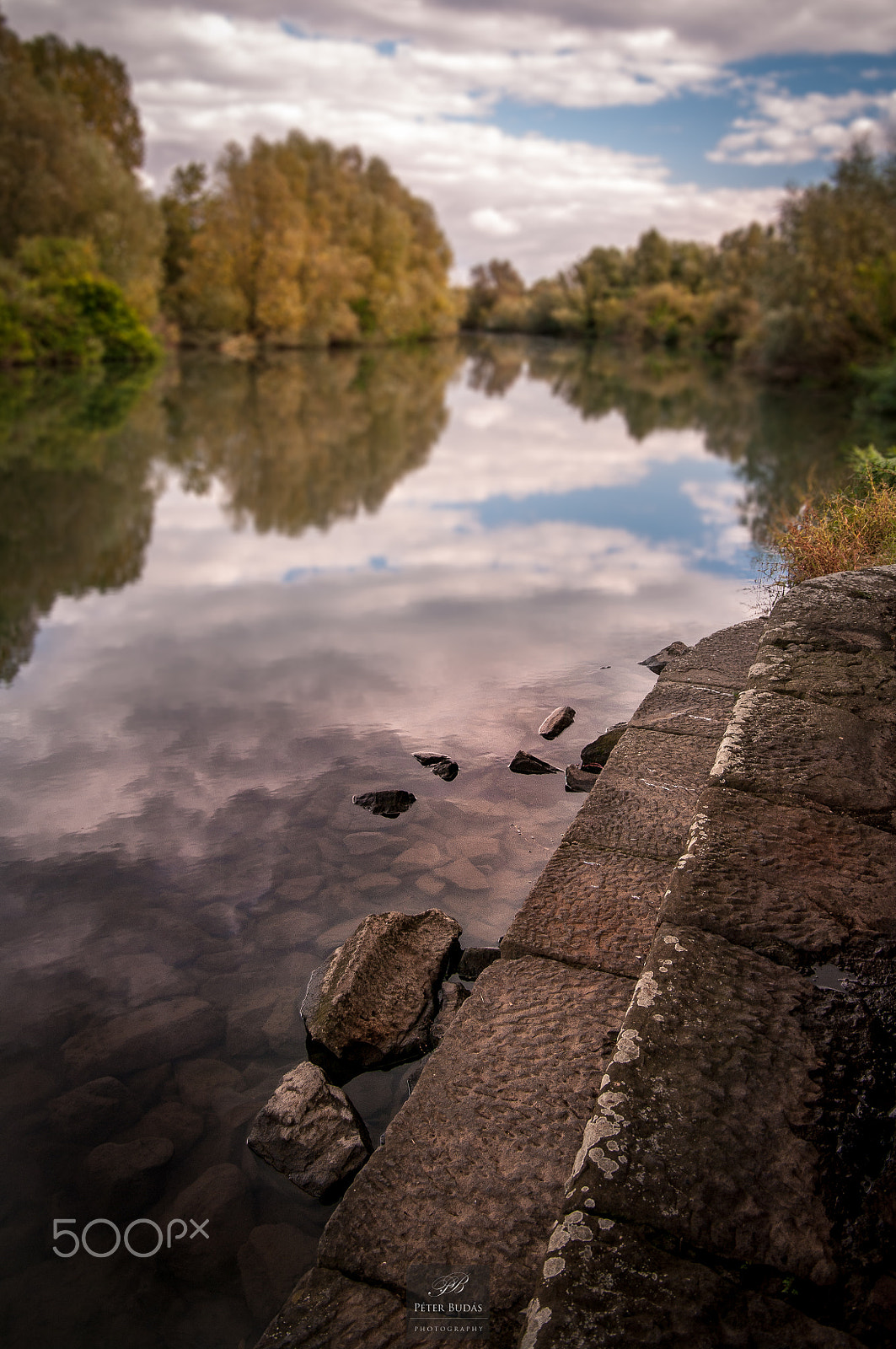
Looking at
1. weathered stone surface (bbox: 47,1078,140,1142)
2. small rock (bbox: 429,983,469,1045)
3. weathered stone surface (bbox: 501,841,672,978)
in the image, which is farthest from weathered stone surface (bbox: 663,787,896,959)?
weathered stone surface (bbox: 47,1078,140,1142)

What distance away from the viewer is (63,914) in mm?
3617

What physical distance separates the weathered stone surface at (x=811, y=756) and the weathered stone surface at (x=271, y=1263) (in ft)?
6.07

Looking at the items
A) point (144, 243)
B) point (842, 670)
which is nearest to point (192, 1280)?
point (842, 670)

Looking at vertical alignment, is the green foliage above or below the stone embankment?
above

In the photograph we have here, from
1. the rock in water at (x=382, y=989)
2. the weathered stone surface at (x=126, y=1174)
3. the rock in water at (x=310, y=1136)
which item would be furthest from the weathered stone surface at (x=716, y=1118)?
the weathered stone surface at (x=126, y=1174)

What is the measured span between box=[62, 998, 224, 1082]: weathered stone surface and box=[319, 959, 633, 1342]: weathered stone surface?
106 cm

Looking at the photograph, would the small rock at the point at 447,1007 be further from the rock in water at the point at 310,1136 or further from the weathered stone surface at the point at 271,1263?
the weathered stone surface at the point at 271,1263

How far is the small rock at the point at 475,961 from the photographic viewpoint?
321 centimetres

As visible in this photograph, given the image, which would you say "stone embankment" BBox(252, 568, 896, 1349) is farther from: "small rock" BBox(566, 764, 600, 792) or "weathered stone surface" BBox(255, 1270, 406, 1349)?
"small rock" BBox(566, 764, 600, 792)

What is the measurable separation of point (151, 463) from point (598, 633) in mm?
9633

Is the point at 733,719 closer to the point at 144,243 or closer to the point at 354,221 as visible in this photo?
the point at 144,243

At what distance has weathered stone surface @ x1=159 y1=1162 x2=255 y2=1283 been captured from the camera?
227 cm

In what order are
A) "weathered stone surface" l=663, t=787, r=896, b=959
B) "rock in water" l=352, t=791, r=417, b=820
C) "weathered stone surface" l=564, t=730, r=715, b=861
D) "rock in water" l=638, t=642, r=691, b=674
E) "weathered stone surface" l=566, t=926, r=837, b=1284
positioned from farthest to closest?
"rock in water" l=638, t=642, r=691, b=674 → "rock in water" l=352, t=791, r=417, b=820 → "weathered stone surface" l=564, t=730, r=715, b=861 → "weathered stone surface" l=663, t=787, r=896, b=959 → "weathered stone surface" l=566, t=926, r=837, b=1284

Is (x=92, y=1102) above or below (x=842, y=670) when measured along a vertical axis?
below
